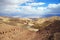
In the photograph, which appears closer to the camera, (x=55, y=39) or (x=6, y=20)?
(x=55, y=39)

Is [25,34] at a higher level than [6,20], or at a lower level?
lower

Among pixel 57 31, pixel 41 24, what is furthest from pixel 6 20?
pixel 57 31

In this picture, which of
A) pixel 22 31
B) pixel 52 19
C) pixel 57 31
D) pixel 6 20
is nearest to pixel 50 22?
pixel 52 19

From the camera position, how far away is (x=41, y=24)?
958 centimetres

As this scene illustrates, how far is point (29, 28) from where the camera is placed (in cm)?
946

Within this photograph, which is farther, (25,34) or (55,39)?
(25,34)

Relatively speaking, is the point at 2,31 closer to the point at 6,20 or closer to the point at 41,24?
the point at 6,20

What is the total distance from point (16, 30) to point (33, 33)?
2.65ft

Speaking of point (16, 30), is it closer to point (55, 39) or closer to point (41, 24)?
point (41, 24)

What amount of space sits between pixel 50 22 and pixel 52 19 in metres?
0.17

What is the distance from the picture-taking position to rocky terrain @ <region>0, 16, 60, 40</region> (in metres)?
8.91

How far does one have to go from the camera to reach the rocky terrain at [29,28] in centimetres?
891

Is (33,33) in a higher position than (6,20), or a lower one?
lower

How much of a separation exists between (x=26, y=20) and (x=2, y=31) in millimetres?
1282
